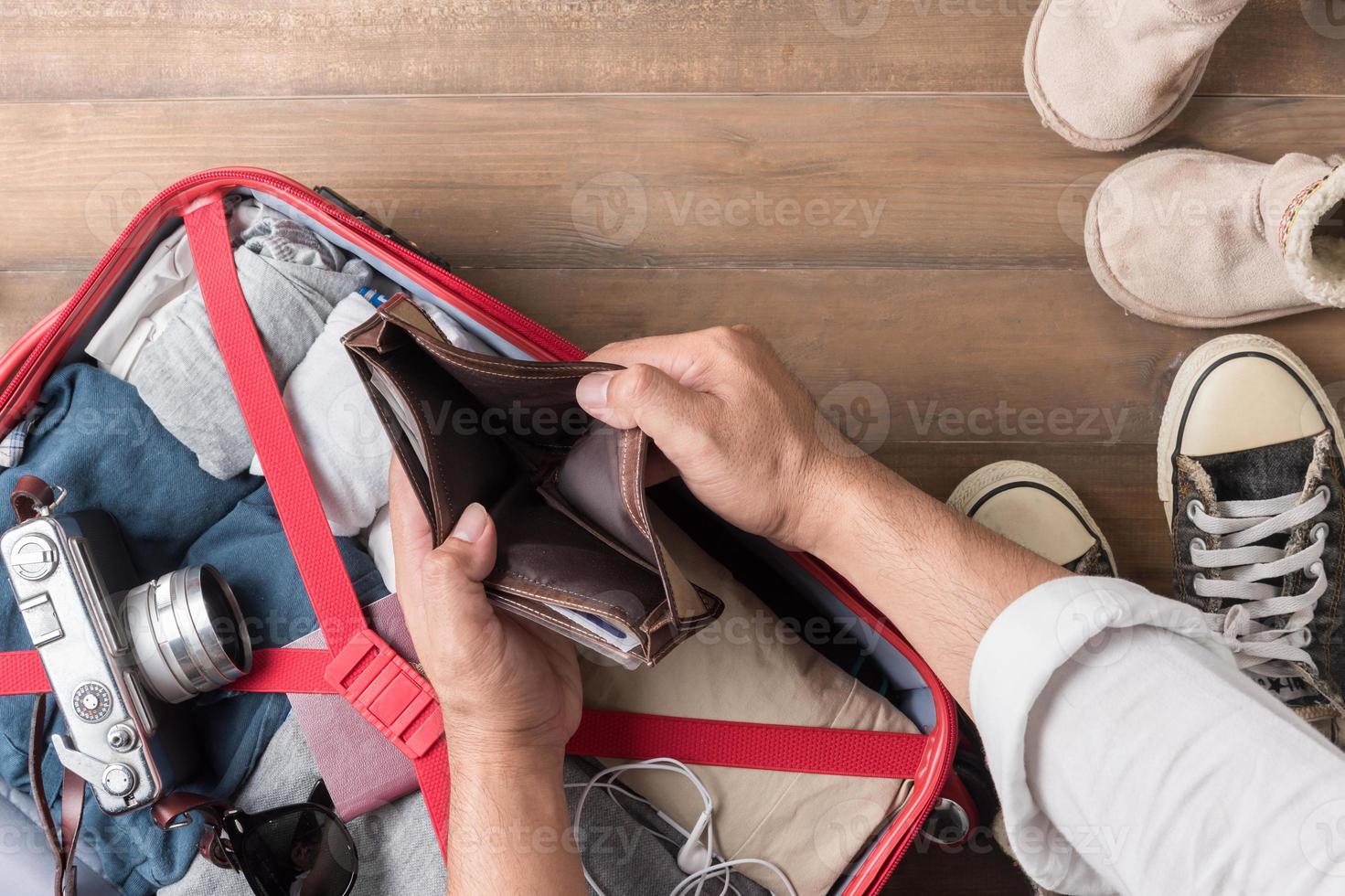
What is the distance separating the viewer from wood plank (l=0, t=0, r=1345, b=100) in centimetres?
110

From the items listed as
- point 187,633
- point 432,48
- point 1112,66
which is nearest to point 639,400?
point 187,633

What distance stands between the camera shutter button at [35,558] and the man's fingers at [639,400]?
0.49m

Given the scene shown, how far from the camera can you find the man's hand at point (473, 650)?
27.0 inches

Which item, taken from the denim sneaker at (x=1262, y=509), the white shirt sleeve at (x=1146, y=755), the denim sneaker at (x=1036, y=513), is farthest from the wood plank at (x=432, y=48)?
the white shirt sleeve at (x=1146, y=755)

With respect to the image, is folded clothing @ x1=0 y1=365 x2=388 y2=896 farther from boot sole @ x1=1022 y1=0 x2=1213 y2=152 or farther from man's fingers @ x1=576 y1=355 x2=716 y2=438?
boot sole @ x1=1022 y1=0 x2=1213 y2=152

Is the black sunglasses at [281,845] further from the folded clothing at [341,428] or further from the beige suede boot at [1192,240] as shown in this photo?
the beige suede boot at [1192,240]

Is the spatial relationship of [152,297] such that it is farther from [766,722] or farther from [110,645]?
[766,722]

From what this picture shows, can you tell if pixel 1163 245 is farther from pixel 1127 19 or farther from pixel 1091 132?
pixel 1127 19

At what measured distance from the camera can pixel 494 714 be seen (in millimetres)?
726

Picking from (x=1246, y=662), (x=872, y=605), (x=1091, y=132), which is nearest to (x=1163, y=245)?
(x=1091, y=132)

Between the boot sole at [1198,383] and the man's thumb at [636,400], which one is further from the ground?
the man's thumb at [636,400]

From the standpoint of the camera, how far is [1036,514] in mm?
1056

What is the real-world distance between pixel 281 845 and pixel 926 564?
2.10 feet

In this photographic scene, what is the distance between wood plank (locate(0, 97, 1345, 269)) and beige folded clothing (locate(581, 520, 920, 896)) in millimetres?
524
